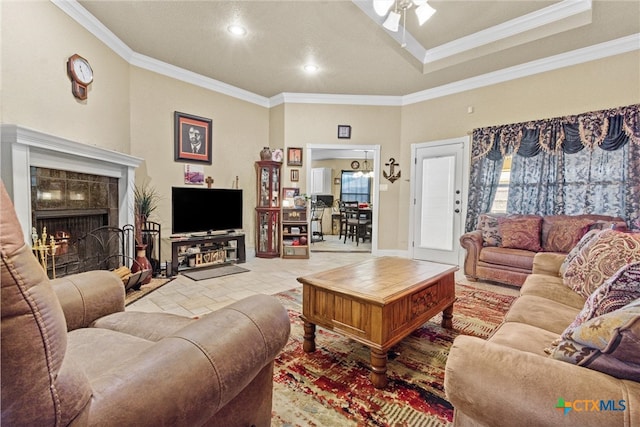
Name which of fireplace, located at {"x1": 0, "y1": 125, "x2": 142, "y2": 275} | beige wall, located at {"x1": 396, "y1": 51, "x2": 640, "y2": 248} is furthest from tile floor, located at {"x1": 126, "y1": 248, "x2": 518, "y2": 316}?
beige wall, located at {"x1": 396, "y1": 51, "x2": 640, "y2": 248}

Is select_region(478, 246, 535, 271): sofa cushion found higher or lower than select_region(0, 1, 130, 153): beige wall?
lower

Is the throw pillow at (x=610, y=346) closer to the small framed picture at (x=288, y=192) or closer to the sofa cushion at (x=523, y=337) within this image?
the sofa cushion at (x=523, y=337)

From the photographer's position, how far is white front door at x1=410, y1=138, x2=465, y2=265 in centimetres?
474

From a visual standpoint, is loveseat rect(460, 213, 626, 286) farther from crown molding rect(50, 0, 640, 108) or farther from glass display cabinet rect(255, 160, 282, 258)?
glass display cabinet rect(255, 160, 282, 258)

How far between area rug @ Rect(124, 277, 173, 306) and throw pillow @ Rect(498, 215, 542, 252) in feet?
13.9

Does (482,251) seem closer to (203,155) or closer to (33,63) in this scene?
(203,155)

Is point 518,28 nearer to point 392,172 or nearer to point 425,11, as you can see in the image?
point 425,11

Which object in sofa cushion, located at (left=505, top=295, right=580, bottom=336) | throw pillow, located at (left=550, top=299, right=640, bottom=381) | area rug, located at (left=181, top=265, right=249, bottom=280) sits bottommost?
area rug, located at (left=181, top=265, right=249, bottom=280)

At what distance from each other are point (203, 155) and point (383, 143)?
3.11 m

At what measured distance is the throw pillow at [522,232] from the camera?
359 cm

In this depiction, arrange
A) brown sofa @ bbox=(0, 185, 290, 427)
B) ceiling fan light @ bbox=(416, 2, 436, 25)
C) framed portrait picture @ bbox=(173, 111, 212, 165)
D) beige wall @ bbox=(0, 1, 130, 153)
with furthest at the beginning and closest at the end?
framed portrait picture @ bbox=(173, 111, 212, 165) → ceiling fan light @ bbox=(416, 2, 436, 25) → beige wall @ bbox=(0, 1, 130, 153) → brown sofa @ bbox=(0, 185, 290, 427)

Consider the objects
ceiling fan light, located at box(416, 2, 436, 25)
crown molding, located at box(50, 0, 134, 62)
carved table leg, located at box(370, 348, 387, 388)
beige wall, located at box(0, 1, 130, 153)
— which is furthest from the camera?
crown molding, located at box(50, 0, 134, 62)

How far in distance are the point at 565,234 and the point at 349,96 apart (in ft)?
12.4

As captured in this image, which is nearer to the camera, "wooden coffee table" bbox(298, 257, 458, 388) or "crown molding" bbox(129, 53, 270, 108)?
"wooden coffee table" bbox(298, 257, 458, 388)
